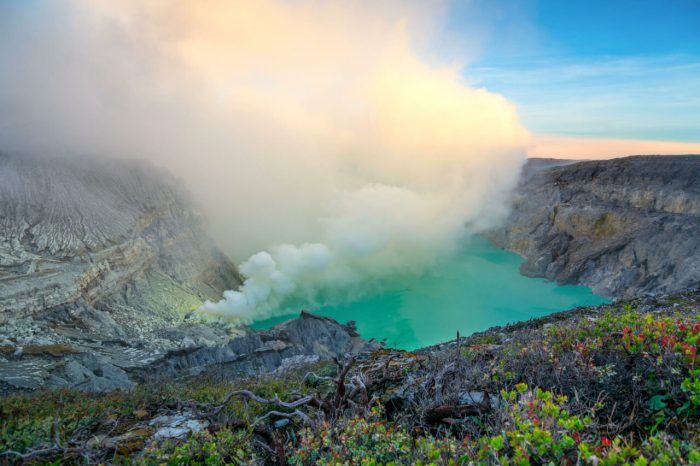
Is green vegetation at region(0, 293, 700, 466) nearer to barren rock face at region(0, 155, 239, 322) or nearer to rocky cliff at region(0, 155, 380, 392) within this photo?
rocky cliff at region(0, 155, 380, 392)

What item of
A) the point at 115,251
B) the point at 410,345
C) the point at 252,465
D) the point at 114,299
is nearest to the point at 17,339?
the point at 114,299

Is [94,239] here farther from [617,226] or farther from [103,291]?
[617,226]

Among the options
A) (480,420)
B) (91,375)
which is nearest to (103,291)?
(91,375)

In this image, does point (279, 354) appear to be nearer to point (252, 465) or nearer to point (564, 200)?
point (252, 465)

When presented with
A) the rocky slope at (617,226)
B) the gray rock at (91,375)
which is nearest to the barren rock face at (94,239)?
the gray rock at (91,375)

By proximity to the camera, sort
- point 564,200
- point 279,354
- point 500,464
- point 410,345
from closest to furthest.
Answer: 1. point 500,464
2. point 279,354
3. point 410,345
4. point 564,200

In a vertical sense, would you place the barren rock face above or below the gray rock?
above

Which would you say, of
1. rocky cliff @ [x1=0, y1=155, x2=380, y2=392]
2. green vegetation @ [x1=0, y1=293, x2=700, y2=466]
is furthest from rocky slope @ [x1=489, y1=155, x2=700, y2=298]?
green vegetation @ [x1=0, y1=293, x2=700, y2=466]
